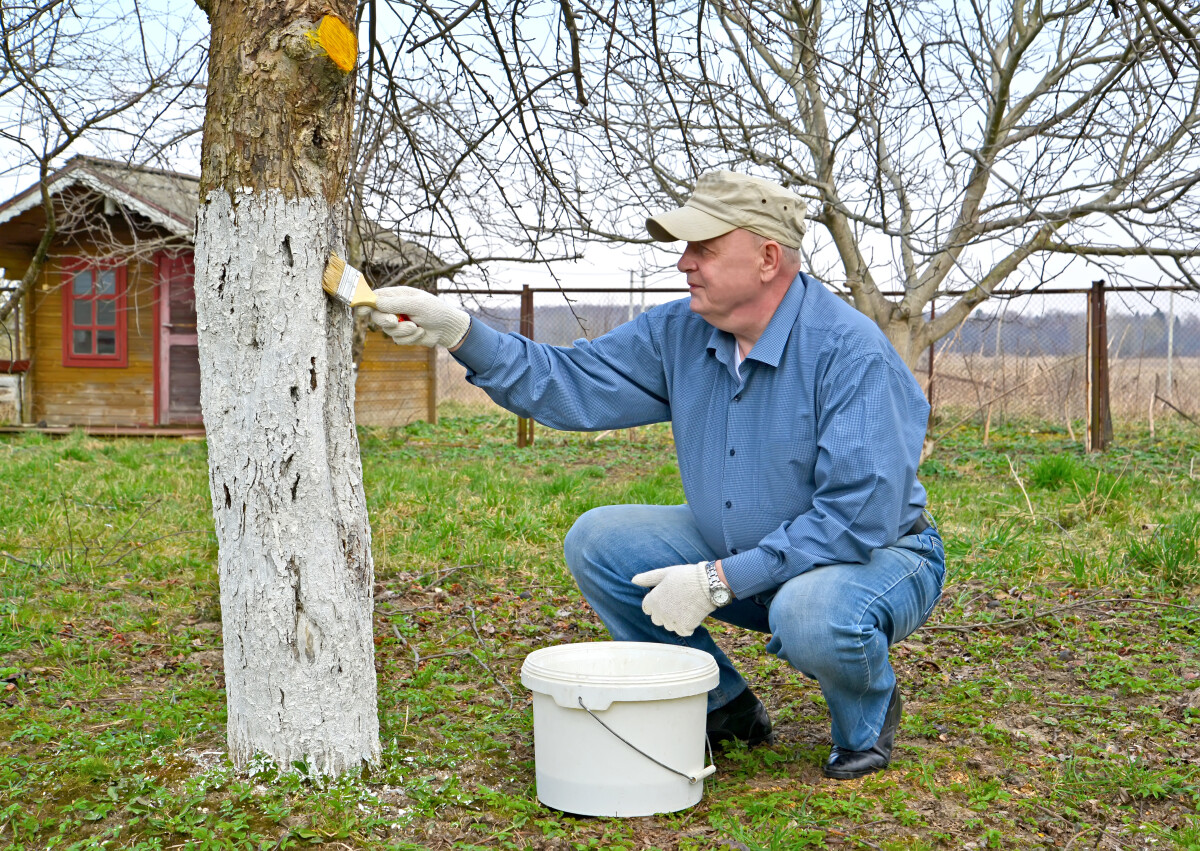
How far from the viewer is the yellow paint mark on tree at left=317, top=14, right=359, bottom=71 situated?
7.30 feet

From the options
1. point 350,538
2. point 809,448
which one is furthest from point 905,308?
point 350,538

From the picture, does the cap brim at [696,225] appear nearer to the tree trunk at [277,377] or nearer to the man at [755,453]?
the man at [755,453]

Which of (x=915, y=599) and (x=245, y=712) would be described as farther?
(x=915, y=599)

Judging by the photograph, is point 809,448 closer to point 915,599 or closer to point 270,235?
point 915,599

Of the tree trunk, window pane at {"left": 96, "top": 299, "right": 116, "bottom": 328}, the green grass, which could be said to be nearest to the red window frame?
window pane at {"left": 96, "top": 299, "right": 116, "bottom": 328}

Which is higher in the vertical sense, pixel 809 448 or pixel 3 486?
pixel 809 448

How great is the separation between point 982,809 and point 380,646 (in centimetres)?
206

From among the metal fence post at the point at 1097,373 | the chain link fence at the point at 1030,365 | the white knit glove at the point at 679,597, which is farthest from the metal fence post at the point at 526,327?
the white knit glove at the point at 679,597

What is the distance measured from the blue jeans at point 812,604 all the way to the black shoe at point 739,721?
3 cm

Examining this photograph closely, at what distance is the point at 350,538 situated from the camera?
2.36m

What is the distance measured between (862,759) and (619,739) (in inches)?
26.0

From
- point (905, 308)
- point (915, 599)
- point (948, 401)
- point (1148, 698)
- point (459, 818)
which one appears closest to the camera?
point (459, 818)

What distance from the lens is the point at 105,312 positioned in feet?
37.4

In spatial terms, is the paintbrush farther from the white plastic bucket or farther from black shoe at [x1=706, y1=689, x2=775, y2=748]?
black shoe at [x1=706, y1=689, x2=775, y2=748]
